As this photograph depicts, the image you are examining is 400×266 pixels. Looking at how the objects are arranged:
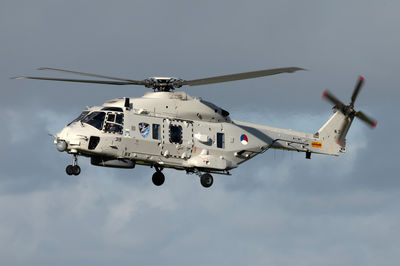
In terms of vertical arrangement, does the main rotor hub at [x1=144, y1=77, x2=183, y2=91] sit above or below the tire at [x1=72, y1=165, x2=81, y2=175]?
above

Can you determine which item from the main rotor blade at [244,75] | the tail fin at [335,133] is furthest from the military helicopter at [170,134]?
the tail fin at [335,133]

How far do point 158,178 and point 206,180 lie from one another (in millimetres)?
2895

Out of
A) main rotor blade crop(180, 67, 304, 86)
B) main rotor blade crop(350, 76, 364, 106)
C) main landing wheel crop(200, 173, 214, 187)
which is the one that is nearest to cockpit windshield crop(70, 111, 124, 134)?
main rotor blade crop(180, 67, 304, 86)

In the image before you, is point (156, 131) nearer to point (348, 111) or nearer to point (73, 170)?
point (73, 170)

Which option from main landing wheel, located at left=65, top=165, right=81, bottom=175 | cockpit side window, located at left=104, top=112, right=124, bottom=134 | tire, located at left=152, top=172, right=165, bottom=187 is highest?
cockpit side window, located at left=104, top=112, right=124, bottom=134

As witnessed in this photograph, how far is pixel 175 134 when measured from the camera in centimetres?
4225

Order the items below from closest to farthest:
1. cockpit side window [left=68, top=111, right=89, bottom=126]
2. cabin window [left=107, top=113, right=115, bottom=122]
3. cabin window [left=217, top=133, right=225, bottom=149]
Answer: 1. cockpit side window [left=68, top=111, right=89, bottom=126]
2. cabin window [left=107, top=113, right=115, bottom=122]
3. cabin window [left=217, top=133, right=225, bottom=149]

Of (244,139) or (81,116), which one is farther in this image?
(244,139)

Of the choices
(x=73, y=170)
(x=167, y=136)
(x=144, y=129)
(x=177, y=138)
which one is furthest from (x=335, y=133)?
(x=73, y=170)

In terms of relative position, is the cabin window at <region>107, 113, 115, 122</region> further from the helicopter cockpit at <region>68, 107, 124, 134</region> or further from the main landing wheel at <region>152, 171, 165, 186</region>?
the main landing wheel at <region>152, 171, 165, 186</region>

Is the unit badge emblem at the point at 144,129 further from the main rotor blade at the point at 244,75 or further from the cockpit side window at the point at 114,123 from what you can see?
the main rotor blade at the point at 244,75

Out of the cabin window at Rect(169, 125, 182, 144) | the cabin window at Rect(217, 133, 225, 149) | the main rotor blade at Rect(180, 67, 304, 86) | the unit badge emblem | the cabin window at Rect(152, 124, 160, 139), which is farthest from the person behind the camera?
the cabin window at Rect(217, 133, 225, 149)

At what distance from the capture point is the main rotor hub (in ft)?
→ 140

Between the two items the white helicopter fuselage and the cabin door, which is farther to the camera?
the cabin door
